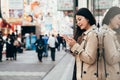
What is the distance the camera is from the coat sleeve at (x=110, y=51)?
3545 mm

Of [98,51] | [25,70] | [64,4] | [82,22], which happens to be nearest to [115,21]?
[82,22]

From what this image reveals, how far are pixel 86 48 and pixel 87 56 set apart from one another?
74 millimetres

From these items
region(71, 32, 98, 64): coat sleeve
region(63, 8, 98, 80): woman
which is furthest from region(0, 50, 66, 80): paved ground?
region(71, 32, 98, 64): coat sleeve

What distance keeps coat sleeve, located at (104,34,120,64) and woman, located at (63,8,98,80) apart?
0.09 metres

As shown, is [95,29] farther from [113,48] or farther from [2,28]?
[2,28]

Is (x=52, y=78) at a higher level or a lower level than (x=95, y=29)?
lower

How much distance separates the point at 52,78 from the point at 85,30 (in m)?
10.3

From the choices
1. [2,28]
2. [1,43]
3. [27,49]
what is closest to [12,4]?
[1,43]

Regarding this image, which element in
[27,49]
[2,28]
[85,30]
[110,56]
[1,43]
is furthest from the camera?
[27,49]

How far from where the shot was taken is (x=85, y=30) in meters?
3.90

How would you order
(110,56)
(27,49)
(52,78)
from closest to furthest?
(110,56), (52,78), (27,49)

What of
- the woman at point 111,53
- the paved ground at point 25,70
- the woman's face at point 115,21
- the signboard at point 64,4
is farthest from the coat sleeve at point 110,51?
the paved ground at point 25,70

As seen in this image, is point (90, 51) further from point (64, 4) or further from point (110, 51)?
point (64, 4)

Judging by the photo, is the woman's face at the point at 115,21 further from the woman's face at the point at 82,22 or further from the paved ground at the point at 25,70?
the paved ground at the point at 25,70
